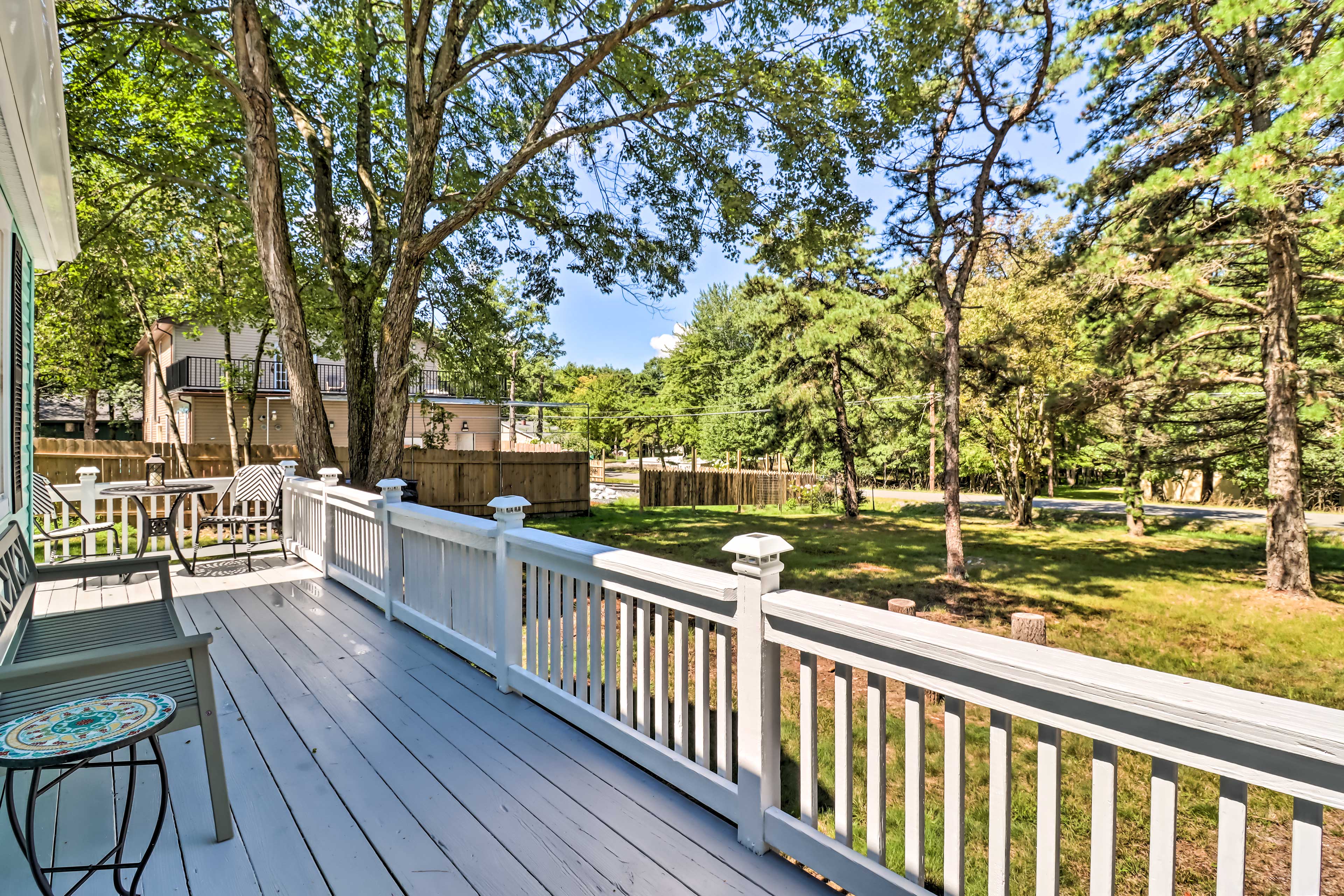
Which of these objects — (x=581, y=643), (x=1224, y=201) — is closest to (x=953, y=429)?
(x=1224, y=201)

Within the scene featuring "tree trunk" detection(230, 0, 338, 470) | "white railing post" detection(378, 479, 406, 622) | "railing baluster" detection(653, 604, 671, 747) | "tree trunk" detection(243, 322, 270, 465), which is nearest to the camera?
"railing baluster" detection(653, 604, 671, 747)

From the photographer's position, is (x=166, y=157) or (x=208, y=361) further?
(x=208, y=361)

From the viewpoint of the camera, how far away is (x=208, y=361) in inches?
674

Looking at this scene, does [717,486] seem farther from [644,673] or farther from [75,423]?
[75,423]

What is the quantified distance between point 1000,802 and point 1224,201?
35.2ft

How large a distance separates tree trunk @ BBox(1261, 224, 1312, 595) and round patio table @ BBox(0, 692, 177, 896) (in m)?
10.7

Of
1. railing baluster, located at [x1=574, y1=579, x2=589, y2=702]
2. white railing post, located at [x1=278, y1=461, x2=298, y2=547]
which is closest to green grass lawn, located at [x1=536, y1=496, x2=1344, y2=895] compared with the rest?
railing baluster, located at [x1=574, y1=579, x2=589, y2=702]

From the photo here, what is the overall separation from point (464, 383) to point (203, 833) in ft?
27.9

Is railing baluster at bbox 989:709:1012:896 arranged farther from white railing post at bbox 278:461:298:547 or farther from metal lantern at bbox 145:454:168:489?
metal lantern at bbox 145:454:168:489

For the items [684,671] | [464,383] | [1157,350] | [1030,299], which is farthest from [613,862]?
[1030,299]

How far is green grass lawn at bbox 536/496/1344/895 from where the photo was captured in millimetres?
2898

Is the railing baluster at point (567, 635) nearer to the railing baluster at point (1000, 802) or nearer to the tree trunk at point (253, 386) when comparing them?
the railing baluster at point (1000, 802)

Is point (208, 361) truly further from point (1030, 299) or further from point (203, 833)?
point (1030, 299)

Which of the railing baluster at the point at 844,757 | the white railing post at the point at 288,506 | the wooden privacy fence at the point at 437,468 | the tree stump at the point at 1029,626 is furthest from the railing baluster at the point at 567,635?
the wooden privacy fence at the point at 437,468
